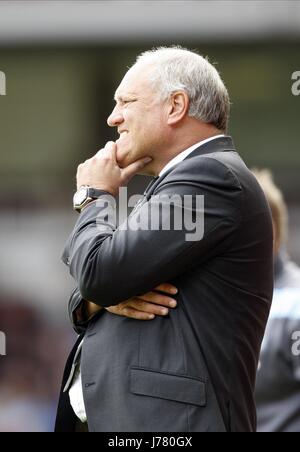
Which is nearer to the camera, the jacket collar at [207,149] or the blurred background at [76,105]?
the jacket collar at [207,149]

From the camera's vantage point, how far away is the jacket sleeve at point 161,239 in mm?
2506

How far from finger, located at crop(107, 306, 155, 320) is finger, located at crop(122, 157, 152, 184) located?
0.43 meters

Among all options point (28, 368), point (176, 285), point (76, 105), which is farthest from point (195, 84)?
point (76, 105)

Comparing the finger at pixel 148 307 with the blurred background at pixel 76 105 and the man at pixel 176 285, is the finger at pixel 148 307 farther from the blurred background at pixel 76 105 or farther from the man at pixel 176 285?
the blurred background at pixel 76 105

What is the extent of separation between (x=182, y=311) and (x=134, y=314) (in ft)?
0.44

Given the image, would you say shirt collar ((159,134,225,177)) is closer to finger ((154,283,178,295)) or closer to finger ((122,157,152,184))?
finger ((122,157,152,184))

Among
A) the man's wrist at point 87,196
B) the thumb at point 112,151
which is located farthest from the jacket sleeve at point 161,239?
the thumb at point 112,151

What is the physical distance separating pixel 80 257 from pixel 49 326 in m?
5.35

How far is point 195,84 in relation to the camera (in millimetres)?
2781

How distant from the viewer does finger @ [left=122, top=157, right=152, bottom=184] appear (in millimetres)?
2811

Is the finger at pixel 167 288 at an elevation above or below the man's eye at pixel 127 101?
below

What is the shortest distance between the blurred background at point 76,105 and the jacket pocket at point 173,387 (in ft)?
17.0

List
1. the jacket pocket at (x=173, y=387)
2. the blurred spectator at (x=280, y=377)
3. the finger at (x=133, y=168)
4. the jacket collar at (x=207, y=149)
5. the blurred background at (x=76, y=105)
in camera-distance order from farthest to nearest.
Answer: the blurred background at (x=76, y=105) → the blurred spectator at (x=280, y=377) → the finger at (x=133, y=168) → the jacket collar at (x=207, y=149) → the jacket pocket at (x=173, y=387)

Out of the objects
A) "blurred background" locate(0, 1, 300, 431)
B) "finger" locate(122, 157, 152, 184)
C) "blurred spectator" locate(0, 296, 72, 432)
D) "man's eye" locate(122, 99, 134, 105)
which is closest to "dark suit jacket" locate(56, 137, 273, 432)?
"finger" locate(122, 157, 152, 184)
